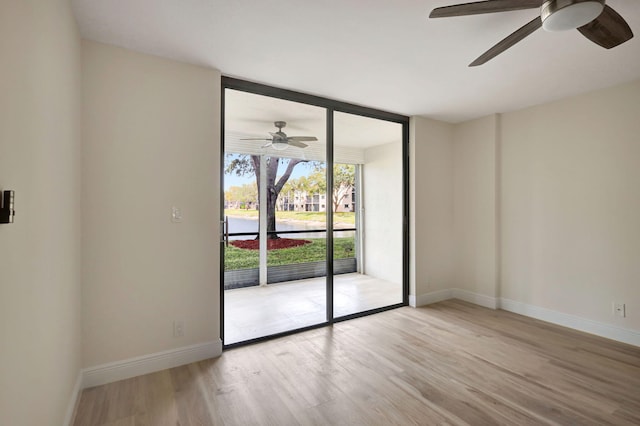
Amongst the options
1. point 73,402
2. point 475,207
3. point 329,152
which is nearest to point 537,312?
point 475,207

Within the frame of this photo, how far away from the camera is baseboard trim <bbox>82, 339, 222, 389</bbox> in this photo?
2262 millimetres

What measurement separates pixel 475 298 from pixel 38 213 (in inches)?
185

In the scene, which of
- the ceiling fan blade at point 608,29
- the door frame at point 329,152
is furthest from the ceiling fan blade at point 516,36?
the door frame at point 329,152

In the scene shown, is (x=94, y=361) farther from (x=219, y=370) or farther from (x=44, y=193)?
(x=44, y=193)

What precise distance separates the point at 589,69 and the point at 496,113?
1.29m

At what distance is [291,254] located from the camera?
5262 millimetres

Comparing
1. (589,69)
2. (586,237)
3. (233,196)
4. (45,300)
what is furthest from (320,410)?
(589,69)

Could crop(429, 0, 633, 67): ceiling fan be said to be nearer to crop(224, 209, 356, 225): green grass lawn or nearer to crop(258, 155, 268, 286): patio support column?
crop(224, 209, 356, 225): green grass lawn

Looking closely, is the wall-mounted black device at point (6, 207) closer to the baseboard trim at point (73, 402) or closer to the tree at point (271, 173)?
the baseboard trim at point (73, 402)

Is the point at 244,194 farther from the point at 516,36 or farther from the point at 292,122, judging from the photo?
the point at 516,36

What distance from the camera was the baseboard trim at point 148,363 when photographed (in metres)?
2.26

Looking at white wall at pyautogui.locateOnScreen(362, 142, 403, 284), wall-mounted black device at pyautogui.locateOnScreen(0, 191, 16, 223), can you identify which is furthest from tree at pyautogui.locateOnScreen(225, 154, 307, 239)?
wall-mounted black device at pyautogui.locateOnScreen(0, 191, 16, 223)

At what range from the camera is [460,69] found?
2727 millimetres

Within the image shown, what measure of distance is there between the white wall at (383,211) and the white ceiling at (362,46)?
6.97 ft
